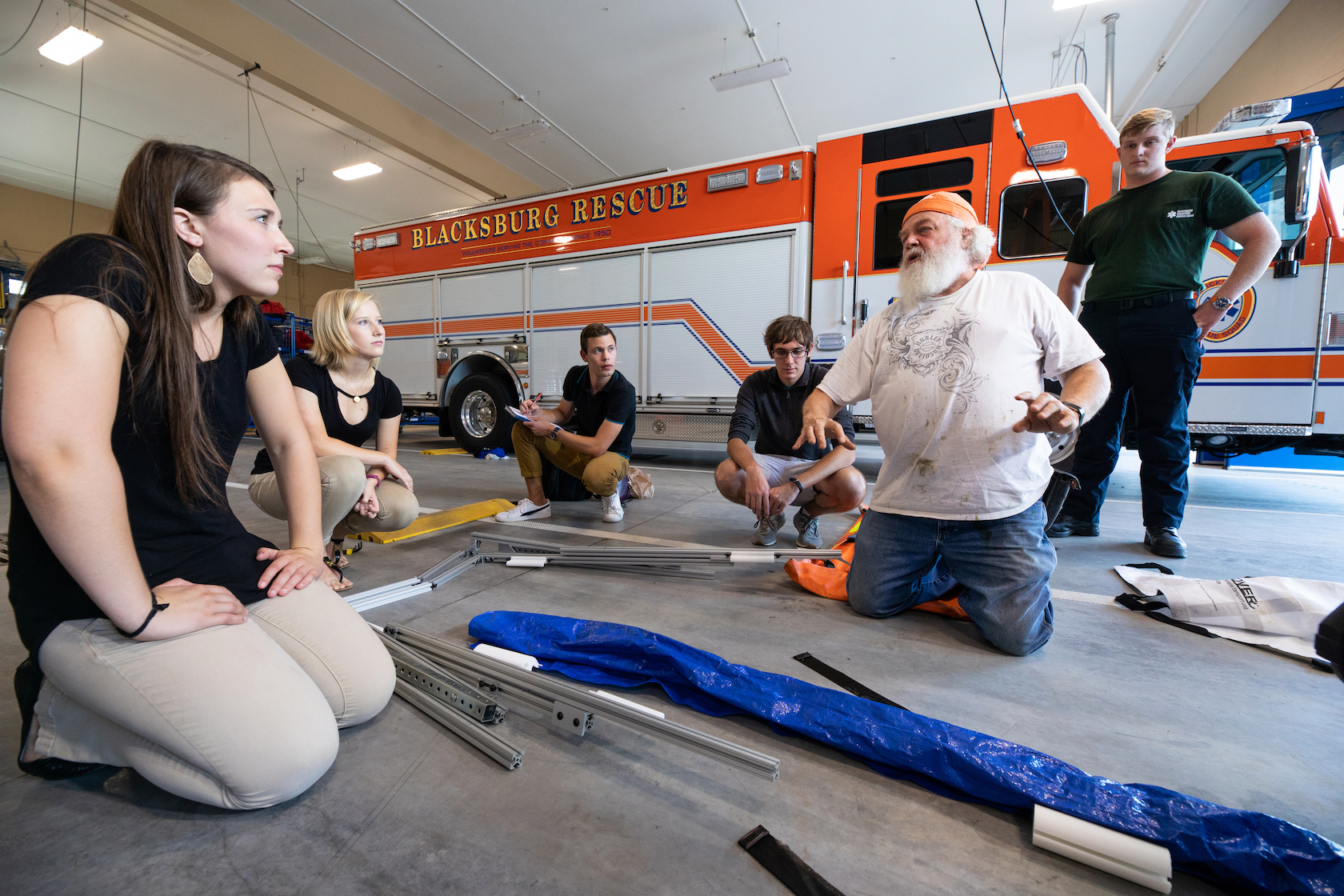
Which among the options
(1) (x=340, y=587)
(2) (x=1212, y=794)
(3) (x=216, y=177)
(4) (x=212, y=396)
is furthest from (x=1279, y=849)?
(1) (x=340, y=587)

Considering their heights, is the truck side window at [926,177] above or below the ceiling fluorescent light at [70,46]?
below

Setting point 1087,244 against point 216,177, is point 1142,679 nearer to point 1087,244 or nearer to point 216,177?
point 1087,244

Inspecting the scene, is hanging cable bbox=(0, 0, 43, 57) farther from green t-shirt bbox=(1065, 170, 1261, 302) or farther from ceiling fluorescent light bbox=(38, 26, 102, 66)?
green t-shirt bbox=(1065, 170, 1261, 302)

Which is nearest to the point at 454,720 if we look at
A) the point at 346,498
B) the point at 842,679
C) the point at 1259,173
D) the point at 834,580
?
the point at 842,679

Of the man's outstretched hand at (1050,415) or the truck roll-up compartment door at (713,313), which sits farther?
the truck roll-up compartment door at (713,313)

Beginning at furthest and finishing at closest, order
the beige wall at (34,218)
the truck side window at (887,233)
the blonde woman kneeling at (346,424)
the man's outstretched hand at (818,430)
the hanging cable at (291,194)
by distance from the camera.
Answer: the beige wall at (34,218) → the hanging cable at (291,194) → the truck side window at (887,233) → the blonde woman kneeling at (346,424) → the man's outstretched hand at (818,430)

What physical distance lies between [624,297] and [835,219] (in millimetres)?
2080

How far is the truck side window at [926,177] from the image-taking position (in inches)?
168

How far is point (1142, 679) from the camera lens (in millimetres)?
1617

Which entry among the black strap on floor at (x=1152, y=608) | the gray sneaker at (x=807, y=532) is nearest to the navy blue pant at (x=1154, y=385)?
the black strap on floor at (x=1152, y=608)

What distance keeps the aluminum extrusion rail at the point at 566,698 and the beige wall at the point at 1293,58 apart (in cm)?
904

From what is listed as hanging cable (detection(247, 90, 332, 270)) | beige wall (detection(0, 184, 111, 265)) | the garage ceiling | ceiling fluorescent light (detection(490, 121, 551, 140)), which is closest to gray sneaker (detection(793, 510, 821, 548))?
the garage ceiling

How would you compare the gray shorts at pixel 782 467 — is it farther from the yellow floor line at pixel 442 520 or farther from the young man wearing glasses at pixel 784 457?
the yellow floor line at pixel 442 520

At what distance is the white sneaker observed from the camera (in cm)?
350
